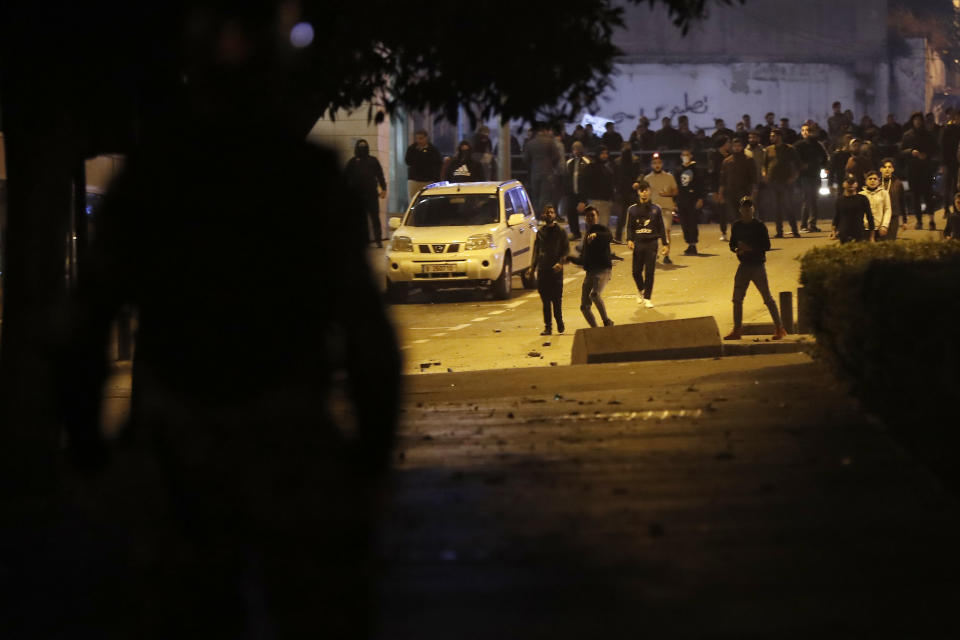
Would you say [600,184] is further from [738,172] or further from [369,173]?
[369,173]

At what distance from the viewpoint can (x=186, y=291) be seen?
289cm

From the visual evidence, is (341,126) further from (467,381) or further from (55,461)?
(55,461)

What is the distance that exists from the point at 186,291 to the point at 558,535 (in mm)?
2408

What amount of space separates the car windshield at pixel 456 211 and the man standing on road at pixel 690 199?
4795 millimetres

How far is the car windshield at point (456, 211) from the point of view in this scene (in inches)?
951

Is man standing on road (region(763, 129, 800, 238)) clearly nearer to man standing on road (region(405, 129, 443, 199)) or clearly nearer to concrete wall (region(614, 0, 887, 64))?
man standing on road (region(405, 129, 443, 199))

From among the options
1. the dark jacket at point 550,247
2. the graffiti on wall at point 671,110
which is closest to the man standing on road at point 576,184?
the dark jacket at point 550,247

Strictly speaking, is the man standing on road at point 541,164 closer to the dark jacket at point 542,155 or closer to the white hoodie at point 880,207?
the dark jacket at point 542,155

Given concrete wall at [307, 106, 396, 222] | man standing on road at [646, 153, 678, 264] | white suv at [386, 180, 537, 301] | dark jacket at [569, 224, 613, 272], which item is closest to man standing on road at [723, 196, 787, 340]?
dark jacket at [569, 224, 613, 272]

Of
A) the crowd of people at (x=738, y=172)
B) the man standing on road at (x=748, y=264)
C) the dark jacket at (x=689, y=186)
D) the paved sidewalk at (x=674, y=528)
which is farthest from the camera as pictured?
the dark jacket at (x=689, y=186)

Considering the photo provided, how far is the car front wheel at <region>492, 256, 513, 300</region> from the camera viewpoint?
23500 mm

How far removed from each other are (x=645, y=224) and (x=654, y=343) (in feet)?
22.7

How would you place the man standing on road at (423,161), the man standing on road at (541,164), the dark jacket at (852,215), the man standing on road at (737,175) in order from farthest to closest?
the man standing on road at (541,164)
the man standing on road at (423,161)
the man standing on road at (737,175)
the dark jacket at (852,215)

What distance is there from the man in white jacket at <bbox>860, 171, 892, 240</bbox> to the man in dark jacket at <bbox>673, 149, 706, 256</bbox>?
389 centimetres
